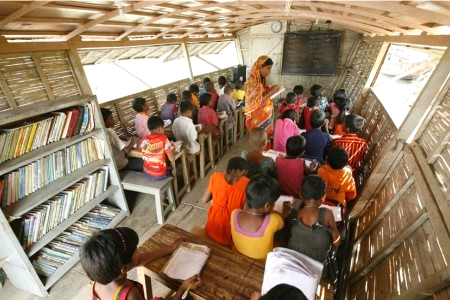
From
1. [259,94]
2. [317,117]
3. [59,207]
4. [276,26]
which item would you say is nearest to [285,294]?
[59,207]

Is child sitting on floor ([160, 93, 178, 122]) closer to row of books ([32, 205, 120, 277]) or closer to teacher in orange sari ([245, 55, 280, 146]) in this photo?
teacher in orange sari ([245, 55, 280, 146])

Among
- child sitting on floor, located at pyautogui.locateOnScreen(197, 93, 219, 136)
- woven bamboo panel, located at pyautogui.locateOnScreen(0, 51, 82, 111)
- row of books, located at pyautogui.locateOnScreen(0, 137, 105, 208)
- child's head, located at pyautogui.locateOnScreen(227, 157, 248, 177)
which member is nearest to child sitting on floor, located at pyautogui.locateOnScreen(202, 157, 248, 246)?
child's head, located at pyautogui.locateOnScreen(227, 157, 248, 177)

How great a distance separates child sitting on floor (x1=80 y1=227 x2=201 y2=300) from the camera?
3.59ft

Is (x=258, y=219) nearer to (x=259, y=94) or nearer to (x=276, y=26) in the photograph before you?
(x=259, y=94)

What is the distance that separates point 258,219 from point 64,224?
78.7 inches

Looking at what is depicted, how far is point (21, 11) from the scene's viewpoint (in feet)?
7.11

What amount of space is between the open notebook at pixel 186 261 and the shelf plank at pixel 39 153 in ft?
4.90

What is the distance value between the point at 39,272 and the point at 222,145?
339 centimetres

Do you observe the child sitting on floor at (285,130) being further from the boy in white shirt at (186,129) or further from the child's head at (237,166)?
the child's head at (237,166)

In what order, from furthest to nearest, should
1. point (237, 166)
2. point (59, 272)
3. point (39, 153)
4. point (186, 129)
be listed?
1. point (186, 129)
2. point (59, 272)
3. point (39, 153)
4. point (237, 166)

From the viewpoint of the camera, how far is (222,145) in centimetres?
488

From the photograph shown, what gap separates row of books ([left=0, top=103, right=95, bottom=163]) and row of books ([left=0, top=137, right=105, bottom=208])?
0.15 metres

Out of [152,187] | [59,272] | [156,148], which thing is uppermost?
[156,148]

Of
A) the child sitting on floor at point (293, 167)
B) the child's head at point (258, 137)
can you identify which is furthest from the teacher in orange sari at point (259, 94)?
the child sitting on floor at point (293, 167)
